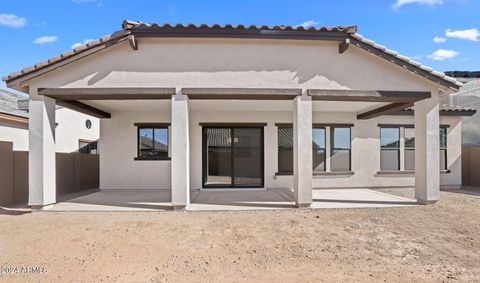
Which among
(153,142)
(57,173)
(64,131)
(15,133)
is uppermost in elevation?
(64,131)

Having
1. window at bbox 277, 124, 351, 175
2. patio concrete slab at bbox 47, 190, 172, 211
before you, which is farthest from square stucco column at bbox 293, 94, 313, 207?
patio concrete slab at bbox 47, 190, 172, 211

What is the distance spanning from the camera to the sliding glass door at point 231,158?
1016 centimetres

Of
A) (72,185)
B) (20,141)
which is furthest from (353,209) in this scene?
(20,141)

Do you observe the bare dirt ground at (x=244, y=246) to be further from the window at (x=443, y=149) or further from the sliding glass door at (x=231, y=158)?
the window at (x=443, y=149)

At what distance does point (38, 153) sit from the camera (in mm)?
6574

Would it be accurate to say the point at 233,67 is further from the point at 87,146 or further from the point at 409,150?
the point at 87,146

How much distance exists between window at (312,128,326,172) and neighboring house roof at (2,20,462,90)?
13.7 feet

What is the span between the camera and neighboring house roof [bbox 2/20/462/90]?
645 centimetres

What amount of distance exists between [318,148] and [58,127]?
12875 millimetres

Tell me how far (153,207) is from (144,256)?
323cm

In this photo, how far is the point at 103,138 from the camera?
1012 centimetres

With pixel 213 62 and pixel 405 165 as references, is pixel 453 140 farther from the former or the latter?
pixel 213 62

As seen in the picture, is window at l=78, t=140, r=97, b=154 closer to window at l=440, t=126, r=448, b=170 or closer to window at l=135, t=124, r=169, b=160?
window at l=135, t=124, r=169, b=160

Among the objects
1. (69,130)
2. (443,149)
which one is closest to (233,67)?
(443,149)
